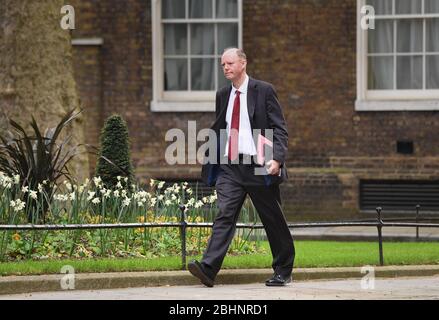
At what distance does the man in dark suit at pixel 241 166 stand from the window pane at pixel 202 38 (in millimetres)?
10627

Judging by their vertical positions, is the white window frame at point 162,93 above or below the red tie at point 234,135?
above

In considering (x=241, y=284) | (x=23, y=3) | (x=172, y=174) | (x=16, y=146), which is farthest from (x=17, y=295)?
(x=172, y=174)

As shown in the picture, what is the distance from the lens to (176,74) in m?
22.8

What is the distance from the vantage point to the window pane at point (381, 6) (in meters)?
22.0

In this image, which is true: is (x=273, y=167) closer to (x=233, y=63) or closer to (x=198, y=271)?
(x=233, y=63)

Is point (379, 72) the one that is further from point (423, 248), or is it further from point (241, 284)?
point (241, 284)

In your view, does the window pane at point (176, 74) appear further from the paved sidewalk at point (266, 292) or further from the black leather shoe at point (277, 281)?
the black leather shoe at point (277, 281)

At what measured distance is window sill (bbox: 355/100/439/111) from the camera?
21.8 meters

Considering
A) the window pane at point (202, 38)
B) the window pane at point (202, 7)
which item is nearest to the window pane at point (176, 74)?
the window pane at point (202, 38)

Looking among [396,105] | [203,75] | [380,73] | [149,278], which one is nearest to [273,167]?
[149,278]

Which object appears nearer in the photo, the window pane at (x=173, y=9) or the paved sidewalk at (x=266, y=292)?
the paved sidewalk at (x=266, y=292)

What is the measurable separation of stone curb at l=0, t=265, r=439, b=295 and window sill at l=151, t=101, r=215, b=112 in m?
9.13

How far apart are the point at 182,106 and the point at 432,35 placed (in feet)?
13.4

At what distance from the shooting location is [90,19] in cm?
→ 2262
